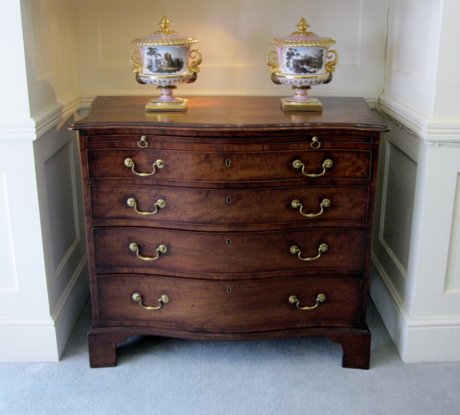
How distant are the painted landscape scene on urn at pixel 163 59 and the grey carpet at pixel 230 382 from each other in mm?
1020

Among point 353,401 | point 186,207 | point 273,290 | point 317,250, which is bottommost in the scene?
point 353,401

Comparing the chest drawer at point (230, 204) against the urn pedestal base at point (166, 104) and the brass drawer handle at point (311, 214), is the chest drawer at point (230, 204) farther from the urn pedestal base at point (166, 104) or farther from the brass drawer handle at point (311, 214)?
the urn pedestal base at point (166, 104)

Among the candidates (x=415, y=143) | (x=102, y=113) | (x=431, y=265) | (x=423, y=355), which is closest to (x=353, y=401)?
(x=423, y=355)

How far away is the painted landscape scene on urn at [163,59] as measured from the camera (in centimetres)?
206

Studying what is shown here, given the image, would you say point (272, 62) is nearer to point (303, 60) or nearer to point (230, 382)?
point (303, 60)

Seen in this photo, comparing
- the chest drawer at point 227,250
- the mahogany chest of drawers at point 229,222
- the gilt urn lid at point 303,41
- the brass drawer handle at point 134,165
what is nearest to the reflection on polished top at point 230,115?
the mahogany chest of drawers at point 229,222

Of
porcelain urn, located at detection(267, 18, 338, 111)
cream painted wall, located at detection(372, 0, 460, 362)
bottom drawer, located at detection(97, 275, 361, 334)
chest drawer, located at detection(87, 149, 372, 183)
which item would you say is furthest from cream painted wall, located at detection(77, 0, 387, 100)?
bottom drawer, located at detection(97, 275, 361, 334)

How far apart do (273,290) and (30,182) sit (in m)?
0.91

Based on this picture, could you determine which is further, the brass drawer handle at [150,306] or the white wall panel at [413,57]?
the brass drawer handle at [150,306]

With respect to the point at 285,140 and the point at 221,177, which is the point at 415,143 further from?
the point at 221,177

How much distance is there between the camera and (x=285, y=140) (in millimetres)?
1924

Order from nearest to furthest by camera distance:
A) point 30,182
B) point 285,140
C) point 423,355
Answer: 1. point 285,140
2. point 30,182
3. point 423,355

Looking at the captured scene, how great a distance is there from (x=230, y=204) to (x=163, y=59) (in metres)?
0.55

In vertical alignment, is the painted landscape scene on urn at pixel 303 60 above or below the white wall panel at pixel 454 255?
above
